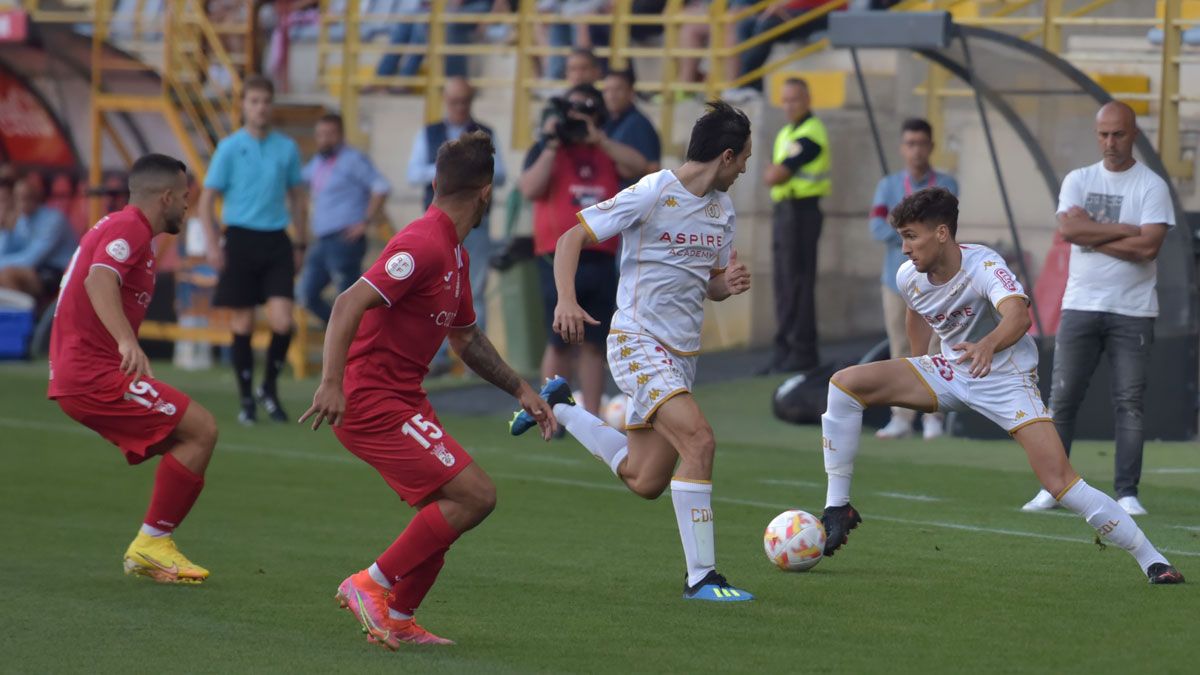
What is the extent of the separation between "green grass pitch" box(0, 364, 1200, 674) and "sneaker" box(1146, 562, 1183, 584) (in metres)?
0.06

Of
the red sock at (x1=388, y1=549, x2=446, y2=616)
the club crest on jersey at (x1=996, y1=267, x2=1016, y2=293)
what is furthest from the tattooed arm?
the club crest on jersey at (x1=996, y1=267, x2=1016, y2=293)

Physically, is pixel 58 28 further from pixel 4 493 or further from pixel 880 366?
pixel 880 366

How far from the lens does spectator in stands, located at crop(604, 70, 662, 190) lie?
1391 centimetres

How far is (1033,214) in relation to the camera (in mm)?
13711

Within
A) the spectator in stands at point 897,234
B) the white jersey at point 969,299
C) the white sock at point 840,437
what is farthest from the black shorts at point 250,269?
the white jersey at point 969,299

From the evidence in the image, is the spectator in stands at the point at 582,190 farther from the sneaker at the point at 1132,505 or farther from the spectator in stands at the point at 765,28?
the spectator in stands at the point at 765,28

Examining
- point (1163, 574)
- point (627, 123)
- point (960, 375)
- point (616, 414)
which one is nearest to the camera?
A: point (1163, 574)

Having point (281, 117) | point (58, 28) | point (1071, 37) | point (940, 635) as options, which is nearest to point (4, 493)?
point (940, 635)

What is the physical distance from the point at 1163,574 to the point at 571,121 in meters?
6.39

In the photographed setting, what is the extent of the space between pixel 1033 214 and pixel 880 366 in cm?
552

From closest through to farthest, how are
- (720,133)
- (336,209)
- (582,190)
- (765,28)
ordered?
(720,133) < (582,190) < (336,209) < (765,28)

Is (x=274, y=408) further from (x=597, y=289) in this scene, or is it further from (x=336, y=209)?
(x=597, y=289)

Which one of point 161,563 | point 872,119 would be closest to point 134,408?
point 161,563

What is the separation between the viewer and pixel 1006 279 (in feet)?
26.6
